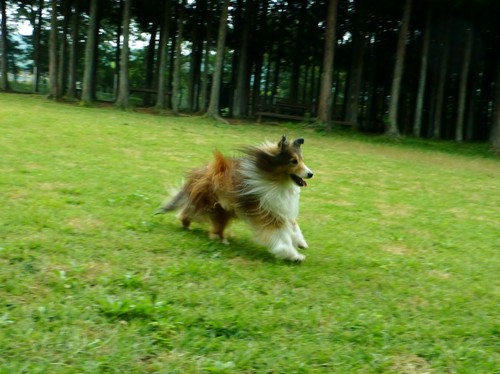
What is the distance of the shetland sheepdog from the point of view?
5055mm

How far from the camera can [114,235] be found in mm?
5105

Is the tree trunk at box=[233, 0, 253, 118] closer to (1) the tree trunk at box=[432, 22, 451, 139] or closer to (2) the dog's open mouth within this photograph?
(1) the tree trunk at box=[432, 22, 451, 139]

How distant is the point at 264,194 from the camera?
16.6 ft

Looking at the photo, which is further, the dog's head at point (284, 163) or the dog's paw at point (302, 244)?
the dog's paw at point (302, 244)

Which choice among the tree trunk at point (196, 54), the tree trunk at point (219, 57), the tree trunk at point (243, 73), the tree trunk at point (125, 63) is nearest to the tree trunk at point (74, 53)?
the tree trunk at point (125, 63)

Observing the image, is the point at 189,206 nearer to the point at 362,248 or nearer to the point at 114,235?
the point at 114,235

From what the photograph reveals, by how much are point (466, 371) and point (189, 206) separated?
331 cm

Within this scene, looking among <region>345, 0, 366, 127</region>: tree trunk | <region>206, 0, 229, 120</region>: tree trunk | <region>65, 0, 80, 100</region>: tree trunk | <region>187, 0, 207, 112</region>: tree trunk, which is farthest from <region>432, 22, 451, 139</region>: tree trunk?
<region>65, 0, 80, 100</region>: tree trunk

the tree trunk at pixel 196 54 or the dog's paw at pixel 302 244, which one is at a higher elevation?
the tree trunk at pixel 196 54

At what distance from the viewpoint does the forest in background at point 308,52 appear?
22312 millimetres

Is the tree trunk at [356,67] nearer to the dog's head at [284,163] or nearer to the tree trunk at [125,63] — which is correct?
the tree trunk at [125,63]

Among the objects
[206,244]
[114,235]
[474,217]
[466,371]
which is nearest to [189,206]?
[206,244]

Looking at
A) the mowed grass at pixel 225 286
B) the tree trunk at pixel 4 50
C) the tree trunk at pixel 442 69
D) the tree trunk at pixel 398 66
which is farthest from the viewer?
the tree trunk at pixel 4 50

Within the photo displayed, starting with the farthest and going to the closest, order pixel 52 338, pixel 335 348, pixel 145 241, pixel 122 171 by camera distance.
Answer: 1. pixel 122 171
2. pixel 145 241
3. pixel 335 348
4. pixel 52 338
